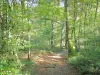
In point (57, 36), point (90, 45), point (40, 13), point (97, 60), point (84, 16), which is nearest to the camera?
point (97, 60)

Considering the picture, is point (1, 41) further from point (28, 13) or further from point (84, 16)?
point (84, 16)

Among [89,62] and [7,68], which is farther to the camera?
[89,62]

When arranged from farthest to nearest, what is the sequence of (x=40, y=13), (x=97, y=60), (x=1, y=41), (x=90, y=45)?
(x=40, y=13)
(x=90, y=45)
(x=97, y=60)
(x=1, y=41)

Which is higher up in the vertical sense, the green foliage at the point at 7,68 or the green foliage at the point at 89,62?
the green foliage at the point at 7,68

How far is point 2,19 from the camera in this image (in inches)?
306

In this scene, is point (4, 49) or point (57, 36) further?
point (57, 36)

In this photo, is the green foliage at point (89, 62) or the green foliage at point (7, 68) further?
the green foliage at point (89, 62)

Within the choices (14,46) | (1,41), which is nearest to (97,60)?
(14,46)

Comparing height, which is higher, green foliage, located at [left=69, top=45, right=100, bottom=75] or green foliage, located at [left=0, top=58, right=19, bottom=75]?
green foliage, located at [left=0, top=58, right=19, bottom=75]

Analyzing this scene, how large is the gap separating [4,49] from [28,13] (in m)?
4.36

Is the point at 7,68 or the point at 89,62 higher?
the point at 7,68

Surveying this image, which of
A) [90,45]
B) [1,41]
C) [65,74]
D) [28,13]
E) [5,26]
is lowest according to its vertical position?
[65,74]

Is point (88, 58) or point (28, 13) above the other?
point (28, 13)

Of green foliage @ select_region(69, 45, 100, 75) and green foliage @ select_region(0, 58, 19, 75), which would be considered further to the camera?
green foliage @ select_region(69, 45, 100, 75)
